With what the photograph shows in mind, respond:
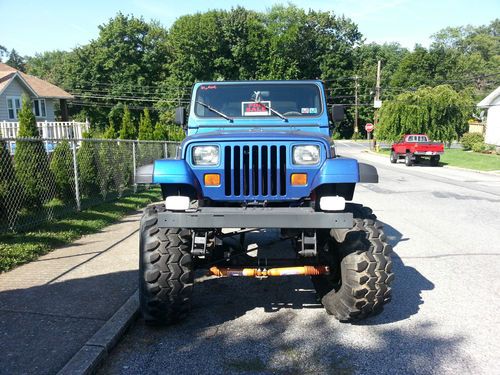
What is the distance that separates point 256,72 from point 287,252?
61.0 metres

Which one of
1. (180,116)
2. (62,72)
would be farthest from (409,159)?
(62,72)

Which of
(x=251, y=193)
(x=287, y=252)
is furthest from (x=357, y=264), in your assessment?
(x=287, y=252)

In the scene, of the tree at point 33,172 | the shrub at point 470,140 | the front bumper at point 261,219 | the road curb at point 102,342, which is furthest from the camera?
the shrub at point 470,140

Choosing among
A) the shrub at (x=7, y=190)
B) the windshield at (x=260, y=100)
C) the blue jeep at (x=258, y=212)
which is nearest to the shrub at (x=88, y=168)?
the shrub at (x=7, y=190)

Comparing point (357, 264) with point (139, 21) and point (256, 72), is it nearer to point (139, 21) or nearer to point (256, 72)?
point (256, 72)

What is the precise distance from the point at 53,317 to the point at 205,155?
2052 mm

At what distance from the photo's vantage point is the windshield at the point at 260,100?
500 centimetres

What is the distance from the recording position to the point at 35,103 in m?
37.4

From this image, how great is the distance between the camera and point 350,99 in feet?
232

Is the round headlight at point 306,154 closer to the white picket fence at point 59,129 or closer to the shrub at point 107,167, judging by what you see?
the shrub at point 107,167

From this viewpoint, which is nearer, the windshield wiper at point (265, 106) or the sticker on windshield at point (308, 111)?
the windshield wiper at point (265, 106)

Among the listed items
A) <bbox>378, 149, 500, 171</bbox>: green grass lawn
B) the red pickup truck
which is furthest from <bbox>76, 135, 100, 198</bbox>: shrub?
the red pickup truck

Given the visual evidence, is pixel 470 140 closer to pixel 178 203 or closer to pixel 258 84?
pixel 258 84

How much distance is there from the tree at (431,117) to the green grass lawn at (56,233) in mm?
28404
